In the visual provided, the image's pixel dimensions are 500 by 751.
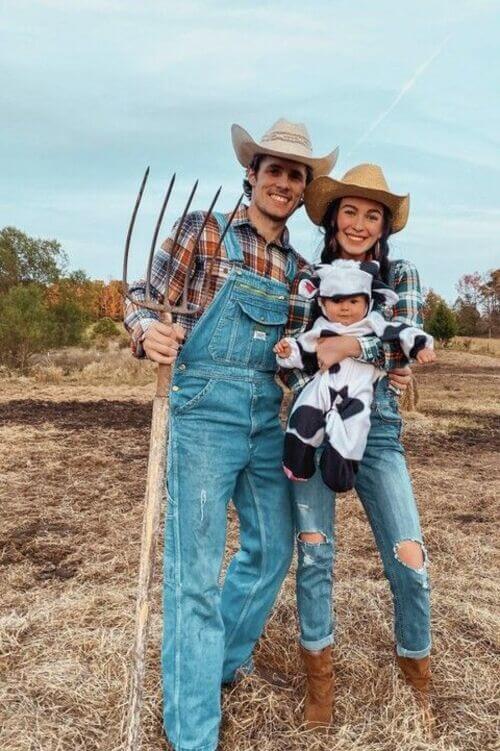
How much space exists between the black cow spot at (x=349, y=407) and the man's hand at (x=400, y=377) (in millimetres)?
253

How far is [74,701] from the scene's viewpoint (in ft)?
9.16

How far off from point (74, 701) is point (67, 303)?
50.3 feet

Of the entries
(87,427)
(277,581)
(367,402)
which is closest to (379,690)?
(277,581)

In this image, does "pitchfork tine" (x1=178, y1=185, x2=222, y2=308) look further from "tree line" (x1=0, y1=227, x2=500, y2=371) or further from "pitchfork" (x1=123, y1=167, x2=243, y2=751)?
"tree line" (x1=0, y1=227, x2=500, y2=371)

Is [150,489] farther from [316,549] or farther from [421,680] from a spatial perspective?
[421,680]

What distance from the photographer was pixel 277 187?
2.65m

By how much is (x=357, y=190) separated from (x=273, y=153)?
0.35m

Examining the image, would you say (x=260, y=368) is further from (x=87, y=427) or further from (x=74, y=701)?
(x=87, y=427)

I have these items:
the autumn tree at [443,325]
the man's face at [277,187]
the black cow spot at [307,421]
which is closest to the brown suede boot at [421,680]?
the black cow spot at [307,421]

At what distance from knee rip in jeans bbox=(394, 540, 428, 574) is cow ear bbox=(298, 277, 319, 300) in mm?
946

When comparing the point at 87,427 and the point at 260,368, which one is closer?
the point at 260,368

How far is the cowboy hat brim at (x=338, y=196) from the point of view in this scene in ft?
8.64

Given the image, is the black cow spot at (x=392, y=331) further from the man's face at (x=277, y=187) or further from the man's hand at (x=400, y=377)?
the man's face at (x=277, y=187)

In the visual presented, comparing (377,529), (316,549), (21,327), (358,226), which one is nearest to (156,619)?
(316,549)
